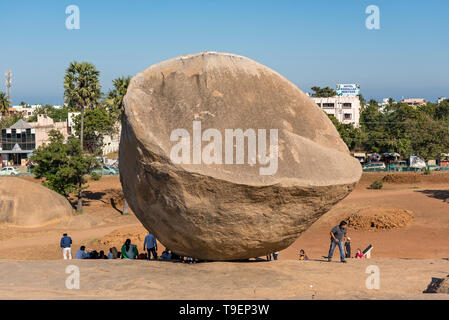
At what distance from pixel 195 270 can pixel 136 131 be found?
2.94m

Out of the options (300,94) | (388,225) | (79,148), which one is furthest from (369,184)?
(300,94)

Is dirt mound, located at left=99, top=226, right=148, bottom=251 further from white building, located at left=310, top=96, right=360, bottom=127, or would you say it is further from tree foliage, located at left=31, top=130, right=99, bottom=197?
white building, located at left=310, top=96, right=360, bottom=127

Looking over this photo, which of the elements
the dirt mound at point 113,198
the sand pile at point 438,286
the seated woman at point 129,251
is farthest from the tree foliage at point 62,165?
the sand pile at point 438,286

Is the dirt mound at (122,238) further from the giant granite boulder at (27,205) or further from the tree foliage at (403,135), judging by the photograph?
the tree foliage at (403,135)

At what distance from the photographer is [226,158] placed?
852 centimetres

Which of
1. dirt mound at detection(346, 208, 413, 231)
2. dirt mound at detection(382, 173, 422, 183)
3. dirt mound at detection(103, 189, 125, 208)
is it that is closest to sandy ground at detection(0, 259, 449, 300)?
dirt mound at detection(346, 208, 413, 231)

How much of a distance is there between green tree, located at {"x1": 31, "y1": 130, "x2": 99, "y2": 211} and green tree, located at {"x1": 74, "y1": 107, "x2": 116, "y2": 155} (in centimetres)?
2106

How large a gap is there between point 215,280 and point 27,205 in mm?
17874

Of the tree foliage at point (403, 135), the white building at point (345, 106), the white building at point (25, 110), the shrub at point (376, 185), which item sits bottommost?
the shrub at point (376, 185)

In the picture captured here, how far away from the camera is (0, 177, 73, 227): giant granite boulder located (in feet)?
75.3

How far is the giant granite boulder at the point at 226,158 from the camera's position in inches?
327

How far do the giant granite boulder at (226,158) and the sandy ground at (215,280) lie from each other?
550mm

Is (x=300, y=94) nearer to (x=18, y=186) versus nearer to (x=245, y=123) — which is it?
(x=245, y=123)

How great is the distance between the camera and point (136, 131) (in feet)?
27.8
